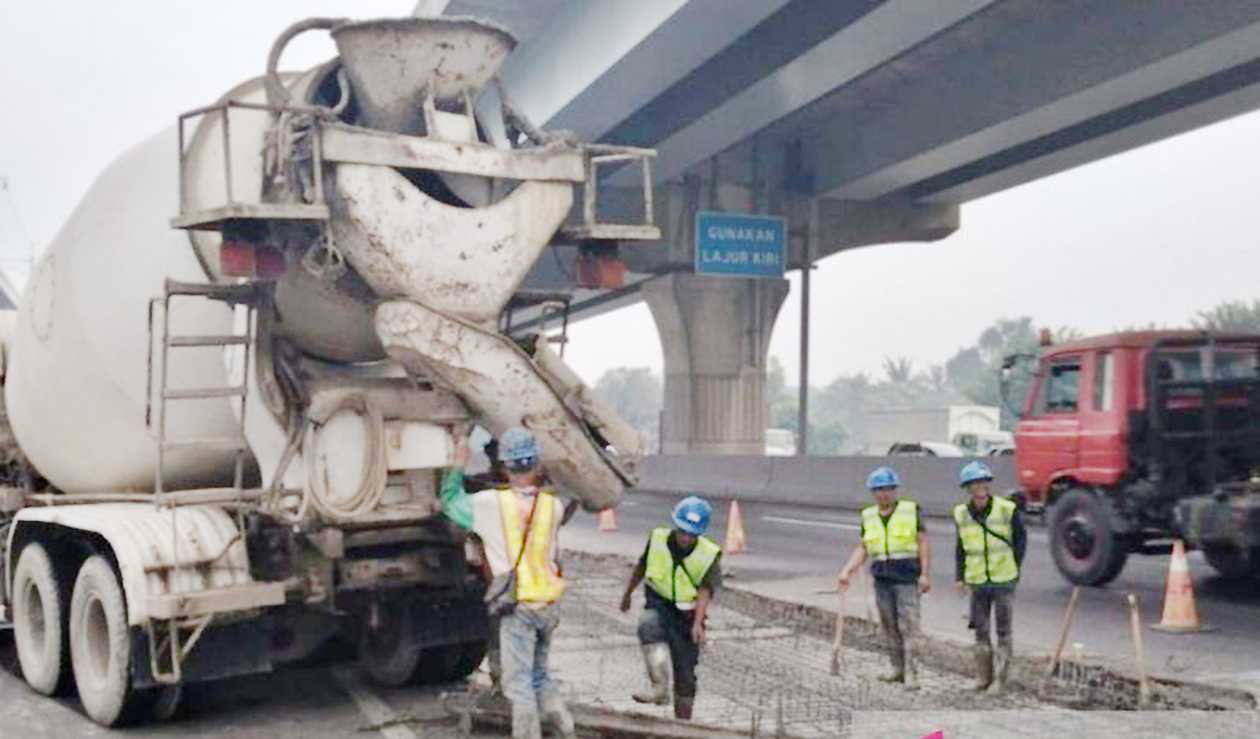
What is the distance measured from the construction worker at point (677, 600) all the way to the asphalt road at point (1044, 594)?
3.95 meters

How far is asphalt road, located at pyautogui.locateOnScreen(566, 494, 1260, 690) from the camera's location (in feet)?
36.3

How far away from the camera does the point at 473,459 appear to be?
8469mm

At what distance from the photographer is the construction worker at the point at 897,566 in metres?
9.59

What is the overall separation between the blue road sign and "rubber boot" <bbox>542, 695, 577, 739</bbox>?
24905 mm

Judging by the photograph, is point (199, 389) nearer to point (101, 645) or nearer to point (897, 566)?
point (101, 645)

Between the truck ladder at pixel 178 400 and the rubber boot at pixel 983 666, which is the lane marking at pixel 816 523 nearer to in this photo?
the rubber boot at pixel 983 666

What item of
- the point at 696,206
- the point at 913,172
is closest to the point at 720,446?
the point at 696,206

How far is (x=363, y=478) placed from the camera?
7789 mm

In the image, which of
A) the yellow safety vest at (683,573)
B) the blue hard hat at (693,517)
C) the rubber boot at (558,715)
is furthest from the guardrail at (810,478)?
the rubber boot at (558,715)

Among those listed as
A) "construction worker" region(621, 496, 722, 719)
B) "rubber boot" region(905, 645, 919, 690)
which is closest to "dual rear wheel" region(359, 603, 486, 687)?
"construction worker" region(621, 496, 722, 719)

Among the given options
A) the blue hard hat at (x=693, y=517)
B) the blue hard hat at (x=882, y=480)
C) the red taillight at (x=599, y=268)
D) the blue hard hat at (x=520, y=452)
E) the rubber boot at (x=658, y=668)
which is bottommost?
the rubber boot at (x=658, y=668)

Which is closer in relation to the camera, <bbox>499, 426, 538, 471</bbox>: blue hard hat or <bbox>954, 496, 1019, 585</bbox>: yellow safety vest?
<bbox>499, 426, 538, 471</bbox>: blue hard hat

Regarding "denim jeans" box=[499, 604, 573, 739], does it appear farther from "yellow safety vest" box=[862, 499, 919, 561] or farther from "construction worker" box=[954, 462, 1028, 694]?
"construction worker" box=[954, 462, 1028, 694]

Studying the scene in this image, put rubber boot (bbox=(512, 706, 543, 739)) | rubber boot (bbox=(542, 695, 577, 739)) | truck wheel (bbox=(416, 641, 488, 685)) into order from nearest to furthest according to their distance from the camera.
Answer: rubber boot (bbox=(512, 706, 543, 739))
rubber boot (bbox=(542, 695, 577, 739))
truck wheel (bbox=(416, 641, 488, 685))
